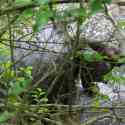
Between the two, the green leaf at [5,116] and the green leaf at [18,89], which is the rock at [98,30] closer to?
the green leaf at [18,89]

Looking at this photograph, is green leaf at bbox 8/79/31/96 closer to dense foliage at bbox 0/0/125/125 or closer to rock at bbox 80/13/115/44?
dense foliage at bbox 0/0/125/125

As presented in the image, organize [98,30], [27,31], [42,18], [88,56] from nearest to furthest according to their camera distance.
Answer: [42,18] < [88,56] < [27,31] < [98,30]

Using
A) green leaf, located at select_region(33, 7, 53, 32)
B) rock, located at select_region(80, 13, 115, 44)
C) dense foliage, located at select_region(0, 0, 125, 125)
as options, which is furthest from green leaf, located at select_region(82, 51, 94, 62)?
green leaf, located at select_region(33, 7, 53, 32)

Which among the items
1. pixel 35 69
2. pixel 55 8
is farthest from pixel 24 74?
pixel 55 8

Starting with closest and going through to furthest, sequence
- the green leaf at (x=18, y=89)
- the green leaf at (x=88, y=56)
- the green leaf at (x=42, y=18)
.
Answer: the green leaf at (x=42, y=18), the green leaf at (x=18, y=89), the green leaf at (x=88, y=56)

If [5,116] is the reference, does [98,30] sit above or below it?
above

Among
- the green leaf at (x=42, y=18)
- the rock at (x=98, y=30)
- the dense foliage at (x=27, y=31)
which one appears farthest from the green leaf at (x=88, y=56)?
the green leaf at (x=42, y=18)

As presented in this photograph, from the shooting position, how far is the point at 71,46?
242 centimetres

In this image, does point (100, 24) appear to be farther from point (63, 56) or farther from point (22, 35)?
point (63, 56)

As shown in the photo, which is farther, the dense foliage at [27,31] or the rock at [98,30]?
the rock at [98,30]

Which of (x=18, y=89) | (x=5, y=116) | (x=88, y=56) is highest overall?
(x=88, y=56)

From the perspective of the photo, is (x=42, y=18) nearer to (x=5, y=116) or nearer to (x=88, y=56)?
A: (x=5, y=116)

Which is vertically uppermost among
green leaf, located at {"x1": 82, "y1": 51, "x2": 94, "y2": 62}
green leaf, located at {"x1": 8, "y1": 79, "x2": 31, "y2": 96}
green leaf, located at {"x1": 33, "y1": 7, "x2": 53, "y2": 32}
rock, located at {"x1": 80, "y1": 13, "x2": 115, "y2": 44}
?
green leaf, located at {"x1": 33, "y1": 7, "x2": 53, "y2": 32}

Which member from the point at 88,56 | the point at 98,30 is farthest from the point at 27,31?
the point at 98,30
